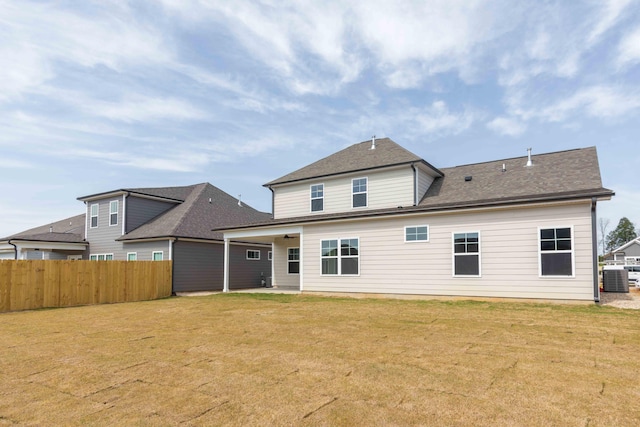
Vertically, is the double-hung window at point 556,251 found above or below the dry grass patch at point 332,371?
above

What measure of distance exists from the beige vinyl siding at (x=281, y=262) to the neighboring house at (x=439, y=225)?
0.27ft

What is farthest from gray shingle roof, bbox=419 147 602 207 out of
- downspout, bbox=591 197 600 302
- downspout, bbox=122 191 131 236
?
downspout, bbox=122 191 131 236

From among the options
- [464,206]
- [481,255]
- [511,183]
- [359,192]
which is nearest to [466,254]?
[481,255]

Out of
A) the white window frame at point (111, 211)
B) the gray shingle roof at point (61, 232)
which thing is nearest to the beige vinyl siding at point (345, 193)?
the white window frame at point (111, 211)

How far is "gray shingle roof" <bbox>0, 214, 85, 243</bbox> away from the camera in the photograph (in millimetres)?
24203

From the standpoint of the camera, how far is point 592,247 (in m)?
11.0

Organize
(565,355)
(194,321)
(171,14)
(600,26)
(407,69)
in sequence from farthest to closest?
(407,69), (600,26), (171,14), (194,321), (565,355)

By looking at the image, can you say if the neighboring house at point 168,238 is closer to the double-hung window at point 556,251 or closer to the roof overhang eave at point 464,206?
the roof overhang eave at point 464,206

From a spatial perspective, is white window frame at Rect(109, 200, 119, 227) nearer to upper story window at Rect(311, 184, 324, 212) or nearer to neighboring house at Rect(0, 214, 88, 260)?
neighboring house at Rect(0, 214, 88, 260)

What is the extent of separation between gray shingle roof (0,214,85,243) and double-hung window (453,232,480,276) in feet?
73.1

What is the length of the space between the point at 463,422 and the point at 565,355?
128 inches

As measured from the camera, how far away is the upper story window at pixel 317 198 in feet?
60.1

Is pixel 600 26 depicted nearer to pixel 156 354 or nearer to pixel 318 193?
pixel 318 193

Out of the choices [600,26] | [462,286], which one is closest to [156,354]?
[462,286]
